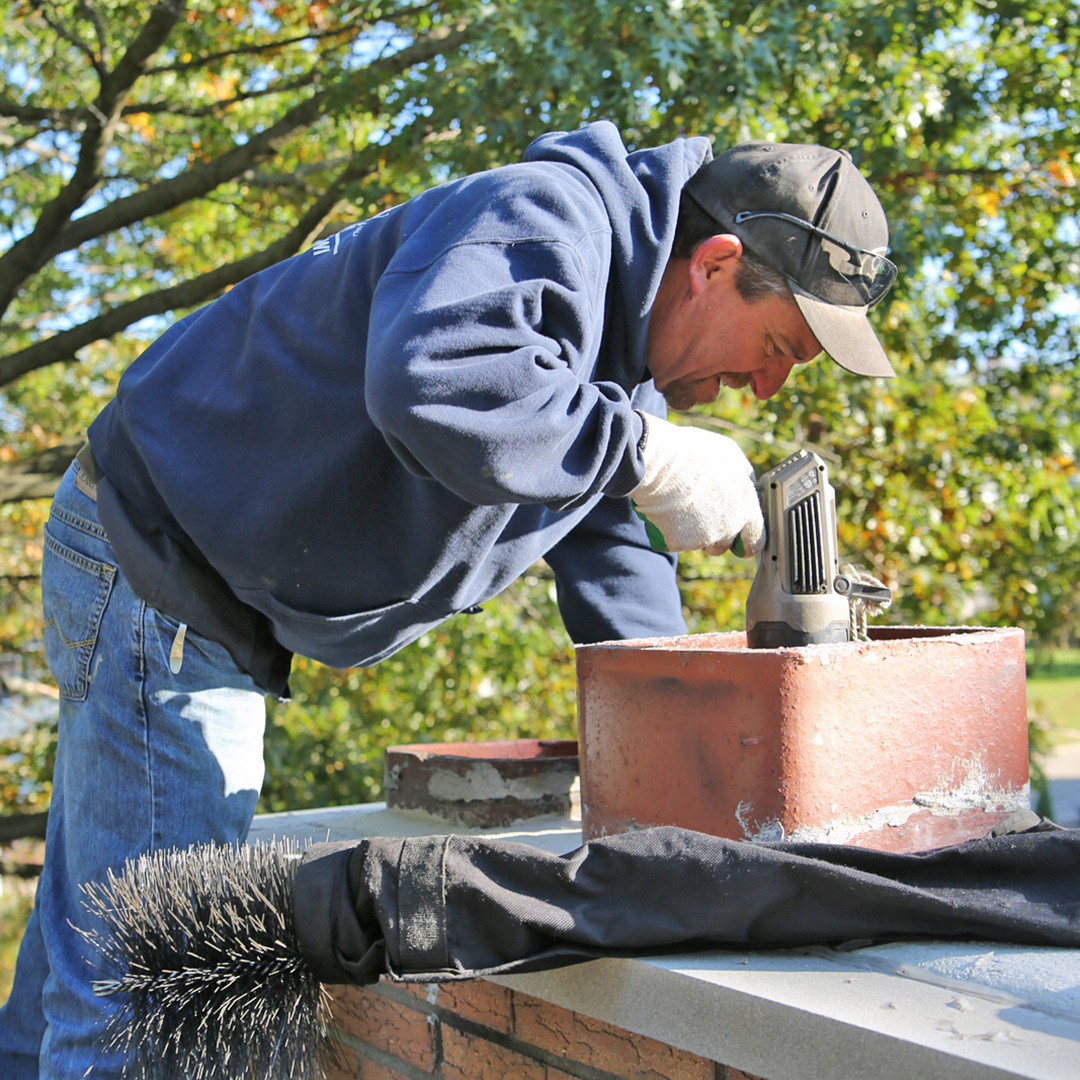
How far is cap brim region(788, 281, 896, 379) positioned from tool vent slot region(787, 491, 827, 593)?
0.22 meters

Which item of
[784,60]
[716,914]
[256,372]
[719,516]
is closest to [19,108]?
[784,60]

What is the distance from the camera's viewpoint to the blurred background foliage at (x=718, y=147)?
3.93m

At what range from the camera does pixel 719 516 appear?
169cm

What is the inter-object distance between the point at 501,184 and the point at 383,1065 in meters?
1.45

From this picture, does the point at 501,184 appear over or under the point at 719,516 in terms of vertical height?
over

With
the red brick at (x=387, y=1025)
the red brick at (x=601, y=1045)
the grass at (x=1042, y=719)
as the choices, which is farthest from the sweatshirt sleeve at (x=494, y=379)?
the grass at (x=1042, y=719)

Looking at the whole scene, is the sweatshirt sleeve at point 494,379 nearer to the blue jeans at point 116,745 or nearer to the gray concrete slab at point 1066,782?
the blue jeans at point 116,745

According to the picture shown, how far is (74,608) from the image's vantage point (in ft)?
5.90

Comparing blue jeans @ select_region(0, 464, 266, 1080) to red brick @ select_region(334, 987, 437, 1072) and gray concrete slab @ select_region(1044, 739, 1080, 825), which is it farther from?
gray concrete slab @ select_region(1044, 739, 1080, 825)

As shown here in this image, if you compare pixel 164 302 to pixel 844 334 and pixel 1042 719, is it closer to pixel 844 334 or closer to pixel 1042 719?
pixel 844 334

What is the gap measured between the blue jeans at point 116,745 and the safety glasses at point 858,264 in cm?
111

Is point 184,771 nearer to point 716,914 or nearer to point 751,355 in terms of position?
point 716,914

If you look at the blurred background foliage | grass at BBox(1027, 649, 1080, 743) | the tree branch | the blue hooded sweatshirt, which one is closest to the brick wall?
the blue hooded sweatshirt

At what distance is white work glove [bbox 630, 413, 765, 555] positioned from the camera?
1604 mm
